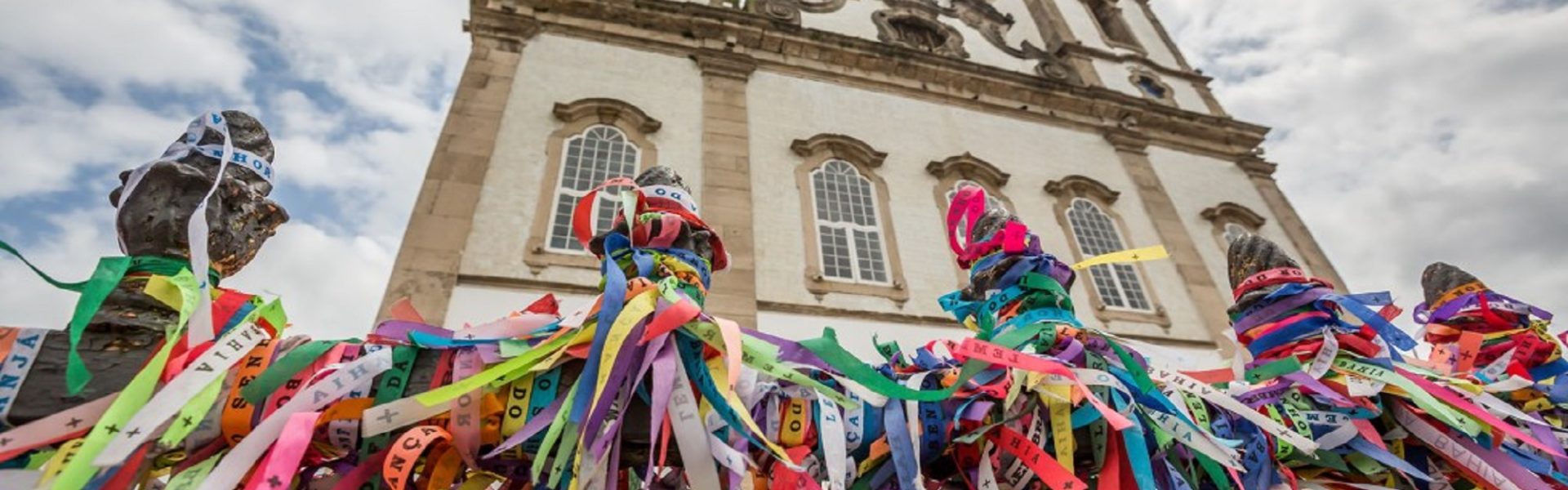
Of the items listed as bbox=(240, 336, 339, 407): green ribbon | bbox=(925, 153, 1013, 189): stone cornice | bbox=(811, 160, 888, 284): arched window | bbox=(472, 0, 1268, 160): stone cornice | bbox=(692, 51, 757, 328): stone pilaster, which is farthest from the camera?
bbox=(472, 0, 1268, 160): stone cornice

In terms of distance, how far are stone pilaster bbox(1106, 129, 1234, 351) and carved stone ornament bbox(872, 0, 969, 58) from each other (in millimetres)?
3506

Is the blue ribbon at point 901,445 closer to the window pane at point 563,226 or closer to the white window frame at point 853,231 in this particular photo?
the window pane at point 563,226

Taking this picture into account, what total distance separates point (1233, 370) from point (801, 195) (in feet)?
20.0

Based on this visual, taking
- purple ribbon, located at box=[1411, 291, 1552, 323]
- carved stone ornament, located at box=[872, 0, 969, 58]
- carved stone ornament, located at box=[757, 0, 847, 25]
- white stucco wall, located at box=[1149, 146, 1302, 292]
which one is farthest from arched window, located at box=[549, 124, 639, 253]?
white stucco wall, located at box=[1149, 146, 1302, 292]

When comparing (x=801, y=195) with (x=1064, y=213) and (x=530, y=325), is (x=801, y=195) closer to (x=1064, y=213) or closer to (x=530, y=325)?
(x=1064, y=213)

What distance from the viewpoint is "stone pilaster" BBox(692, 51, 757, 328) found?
6.51 meters

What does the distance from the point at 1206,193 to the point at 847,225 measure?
24.1 ft

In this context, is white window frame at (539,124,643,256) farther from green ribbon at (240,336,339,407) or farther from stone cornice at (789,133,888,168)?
green ribbon at (240,336,339,407)

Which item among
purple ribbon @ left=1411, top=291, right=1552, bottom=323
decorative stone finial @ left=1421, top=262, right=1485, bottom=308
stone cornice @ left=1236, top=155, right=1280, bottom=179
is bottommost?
purple ribbon @ left=1411, top=291, right=1552, bottom=323

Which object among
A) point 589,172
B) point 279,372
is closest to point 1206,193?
point 589,172

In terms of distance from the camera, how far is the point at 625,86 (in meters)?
8.70

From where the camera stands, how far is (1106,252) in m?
9.13

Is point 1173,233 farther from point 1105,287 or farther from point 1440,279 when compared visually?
point 1440,279

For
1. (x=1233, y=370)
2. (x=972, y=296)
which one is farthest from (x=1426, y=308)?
(x=972, y=296)
